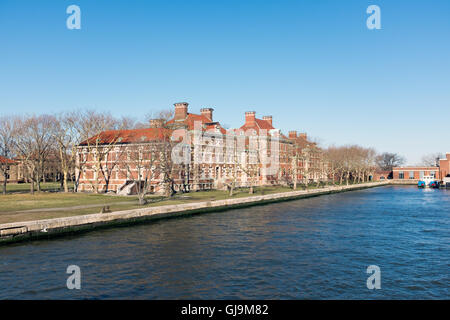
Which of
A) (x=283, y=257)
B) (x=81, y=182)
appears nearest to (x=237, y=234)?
(x=283, y=257)

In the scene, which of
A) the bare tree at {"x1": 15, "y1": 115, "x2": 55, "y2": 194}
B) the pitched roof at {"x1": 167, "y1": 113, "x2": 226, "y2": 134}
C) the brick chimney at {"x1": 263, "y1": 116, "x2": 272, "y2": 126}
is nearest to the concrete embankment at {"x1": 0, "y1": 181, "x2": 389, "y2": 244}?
the pitched roof at {"x1": 167, "y1": 113, "x2": 226, "y2": 134}

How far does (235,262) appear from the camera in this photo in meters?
18.3

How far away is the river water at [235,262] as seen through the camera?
564 inches

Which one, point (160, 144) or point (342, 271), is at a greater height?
point (160, 144)

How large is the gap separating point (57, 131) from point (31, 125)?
12.3 feet

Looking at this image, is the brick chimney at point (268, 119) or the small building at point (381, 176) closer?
the brick chimney at point (268, 119)

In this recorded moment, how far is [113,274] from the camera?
1638 centimetres

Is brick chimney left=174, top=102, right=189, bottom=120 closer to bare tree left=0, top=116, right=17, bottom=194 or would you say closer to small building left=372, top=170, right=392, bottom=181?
bare tree left=0, top=116, right=17, bottom=194

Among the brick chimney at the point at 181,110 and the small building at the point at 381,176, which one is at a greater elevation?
the brick chimney at the point at 181,110

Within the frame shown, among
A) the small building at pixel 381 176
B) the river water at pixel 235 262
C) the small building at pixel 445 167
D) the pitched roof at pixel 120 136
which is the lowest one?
the river water at pixel 235 262

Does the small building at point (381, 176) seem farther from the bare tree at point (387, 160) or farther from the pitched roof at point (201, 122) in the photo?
the pitched roof at point (201, 122)

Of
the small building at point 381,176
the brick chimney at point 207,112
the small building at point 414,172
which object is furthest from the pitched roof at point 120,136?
the small building at point 381,176

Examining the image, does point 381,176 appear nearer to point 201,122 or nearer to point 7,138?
point 201,122
